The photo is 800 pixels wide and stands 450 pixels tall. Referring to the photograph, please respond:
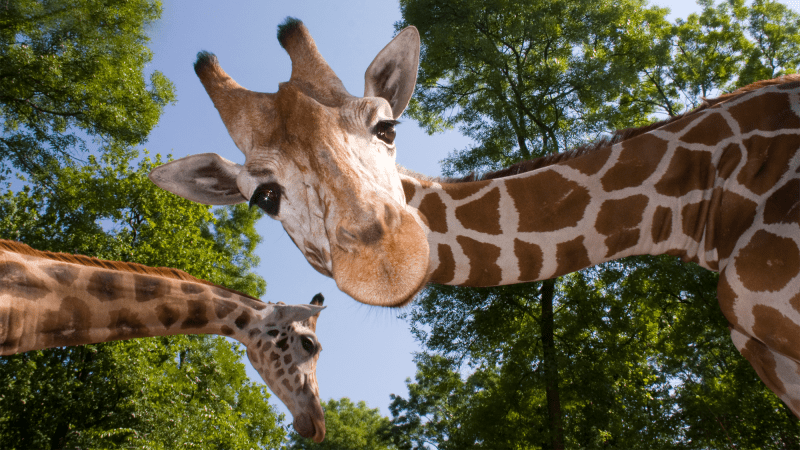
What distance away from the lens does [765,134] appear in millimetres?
2553

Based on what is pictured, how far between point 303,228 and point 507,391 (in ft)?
35.9

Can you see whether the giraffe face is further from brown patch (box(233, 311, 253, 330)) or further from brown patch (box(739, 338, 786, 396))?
brown patch (box(739, 338, 786, 396))

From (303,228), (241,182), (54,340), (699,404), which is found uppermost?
(699,404)

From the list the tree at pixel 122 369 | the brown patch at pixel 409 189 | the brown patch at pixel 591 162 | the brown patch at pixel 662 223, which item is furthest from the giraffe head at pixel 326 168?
the tree at pixel 122 369

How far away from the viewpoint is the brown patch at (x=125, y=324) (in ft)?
9.11

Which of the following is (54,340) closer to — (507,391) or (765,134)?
(765,134)

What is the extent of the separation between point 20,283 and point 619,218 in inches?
135

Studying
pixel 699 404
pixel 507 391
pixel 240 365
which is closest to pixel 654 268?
pixel 699 404

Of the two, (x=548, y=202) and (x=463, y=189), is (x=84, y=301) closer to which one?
(x=463, y=189)

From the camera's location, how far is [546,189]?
2744mm

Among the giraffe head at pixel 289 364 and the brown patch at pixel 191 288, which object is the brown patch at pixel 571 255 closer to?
the brown patch at pixel 191 288

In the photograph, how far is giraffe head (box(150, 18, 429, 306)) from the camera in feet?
5.45

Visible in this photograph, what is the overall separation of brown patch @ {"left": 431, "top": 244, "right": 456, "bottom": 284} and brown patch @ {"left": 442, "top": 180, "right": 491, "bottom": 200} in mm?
370

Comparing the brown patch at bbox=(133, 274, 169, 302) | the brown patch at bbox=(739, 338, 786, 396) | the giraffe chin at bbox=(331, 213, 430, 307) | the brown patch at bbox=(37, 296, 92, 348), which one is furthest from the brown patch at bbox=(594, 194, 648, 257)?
the brown patch at bbox=(37, 296, 92, 348)
